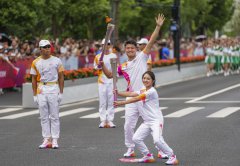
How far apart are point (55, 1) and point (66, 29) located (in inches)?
941

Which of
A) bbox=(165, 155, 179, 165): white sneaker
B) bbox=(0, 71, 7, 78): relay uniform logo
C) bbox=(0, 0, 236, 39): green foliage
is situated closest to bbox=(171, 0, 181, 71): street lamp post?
bbox=(0, 0, 236, 39): green foliage

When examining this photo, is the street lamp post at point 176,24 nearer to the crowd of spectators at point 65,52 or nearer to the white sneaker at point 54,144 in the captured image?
the crowd of spectators at point 65,52

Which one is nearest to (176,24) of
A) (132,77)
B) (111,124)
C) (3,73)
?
(3,73)

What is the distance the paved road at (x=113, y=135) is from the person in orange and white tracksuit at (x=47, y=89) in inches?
14.6

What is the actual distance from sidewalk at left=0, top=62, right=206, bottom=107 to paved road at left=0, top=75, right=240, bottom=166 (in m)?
1.55

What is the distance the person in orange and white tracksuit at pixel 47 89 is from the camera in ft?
46.8

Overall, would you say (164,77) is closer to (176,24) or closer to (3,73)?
(176,24)

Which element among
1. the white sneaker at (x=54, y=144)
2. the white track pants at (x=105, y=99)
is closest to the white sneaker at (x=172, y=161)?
the white sneaker at (x=54, y=144)

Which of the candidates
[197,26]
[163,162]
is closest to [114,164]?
[163,162]

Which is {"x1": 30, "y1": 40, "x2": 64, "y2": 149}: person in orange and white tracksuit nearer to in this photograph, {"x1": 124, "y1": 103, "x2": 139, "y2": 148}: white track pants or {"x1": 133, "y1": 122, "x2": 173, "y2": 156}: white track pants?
{"x1": 124, "y1": 103, "x2": 139, "y2": 148}: white track pants

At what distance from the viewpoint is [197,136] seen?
51.5ft

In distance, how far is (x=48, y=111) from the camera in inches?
569

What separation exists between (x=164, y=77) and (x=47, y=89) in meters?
23.7

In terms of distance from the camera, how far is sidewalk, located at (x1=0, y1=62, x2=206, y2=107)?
90.4ft
